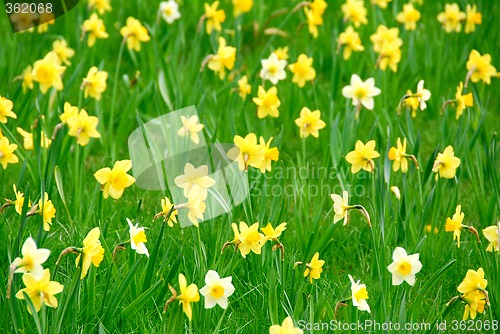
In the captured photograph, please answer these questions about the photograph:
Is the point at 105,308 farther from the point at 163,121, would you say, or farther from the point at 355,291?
the point at 163,121

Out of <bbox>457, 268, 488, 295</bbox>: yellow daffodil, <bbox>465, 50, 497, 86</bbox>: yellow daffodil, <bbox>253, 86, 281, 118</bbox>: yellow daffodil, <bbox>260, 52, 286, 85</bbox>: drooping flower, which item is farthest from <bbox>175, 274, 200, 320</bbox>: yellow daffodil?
<bbox>465, 50, 497, 86</bbox>: yellow daffodil

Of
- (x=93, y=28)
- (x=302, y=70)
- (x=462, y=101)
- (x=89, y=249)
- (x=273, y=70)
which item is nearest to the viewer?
(x=89, y=249)

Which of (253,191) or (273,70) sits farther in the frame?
(273,70)

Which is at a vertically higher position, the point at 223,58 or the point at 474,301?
the point at 223,58

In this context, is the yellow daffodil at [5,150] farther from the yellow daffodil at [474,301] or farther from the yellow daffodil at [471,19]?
the yellow daffodil at [471,19]

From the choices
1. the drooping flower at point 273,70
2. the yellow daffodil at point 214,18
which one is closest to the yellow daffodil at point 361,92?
the drooping flower at point 273,70

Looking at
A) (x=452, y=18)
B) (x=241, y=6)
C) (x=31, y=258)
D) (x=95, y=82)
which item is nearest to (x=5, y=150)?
(x=95, y=82)

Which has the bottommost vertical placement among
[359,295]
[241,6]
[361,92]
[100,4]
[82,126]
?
[359,295]

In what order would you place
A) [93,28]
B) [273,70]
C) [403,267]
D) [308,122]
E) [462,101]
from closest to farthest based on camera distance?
1. [403,267]
2. [308,122]
3. [462,101]
4. [273,70]
5. [93,28]

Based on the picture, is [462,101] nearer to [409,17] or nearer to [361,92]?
[361,92]
